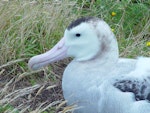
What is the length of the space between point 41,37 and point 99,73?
1.19m

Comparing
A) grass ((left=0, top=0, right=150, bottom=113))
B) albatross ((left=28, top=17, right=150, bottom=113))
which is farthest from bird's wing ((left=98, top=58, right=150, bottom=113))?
grass ((left=0, top=0, right=150, bottom=113))

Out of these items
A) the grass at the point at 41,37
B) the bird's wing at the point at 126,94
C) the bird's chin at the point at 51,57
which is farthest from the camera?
the grass at the point at 41,37

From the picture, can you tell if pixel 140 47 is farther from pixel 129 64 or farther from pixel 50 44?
pixel 129 64

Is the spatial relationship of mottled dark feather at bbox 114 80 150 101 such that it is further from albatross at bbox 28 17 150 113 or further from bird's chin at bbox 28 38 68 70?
bird's chin at bbox 28 38 68 70

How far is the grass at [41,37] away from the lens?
4.07m

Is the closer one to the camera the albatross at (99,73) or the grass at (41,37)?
the albatross at (99,73)

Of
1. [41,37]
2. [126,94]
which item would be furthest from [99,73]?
[41,37]

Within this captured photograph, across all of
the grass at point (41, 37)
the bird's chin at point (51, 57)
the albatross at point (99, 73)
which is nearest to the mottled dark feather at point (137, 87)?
the albatross at point (99, 73)

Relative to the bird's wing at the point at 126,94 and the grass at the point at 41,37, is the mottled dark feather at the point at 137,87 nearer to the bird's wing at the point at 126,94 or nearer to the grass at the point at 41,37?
the bird's wing at the point at 126,94

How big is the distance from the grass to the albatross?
0.48m

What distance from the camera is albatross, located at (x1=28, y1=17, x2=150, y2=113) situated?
3297mm

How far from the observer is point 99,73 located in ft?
11.0

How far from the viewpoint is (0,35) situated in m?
4.34

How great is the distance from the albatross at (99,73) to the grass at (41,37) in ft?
1.57
